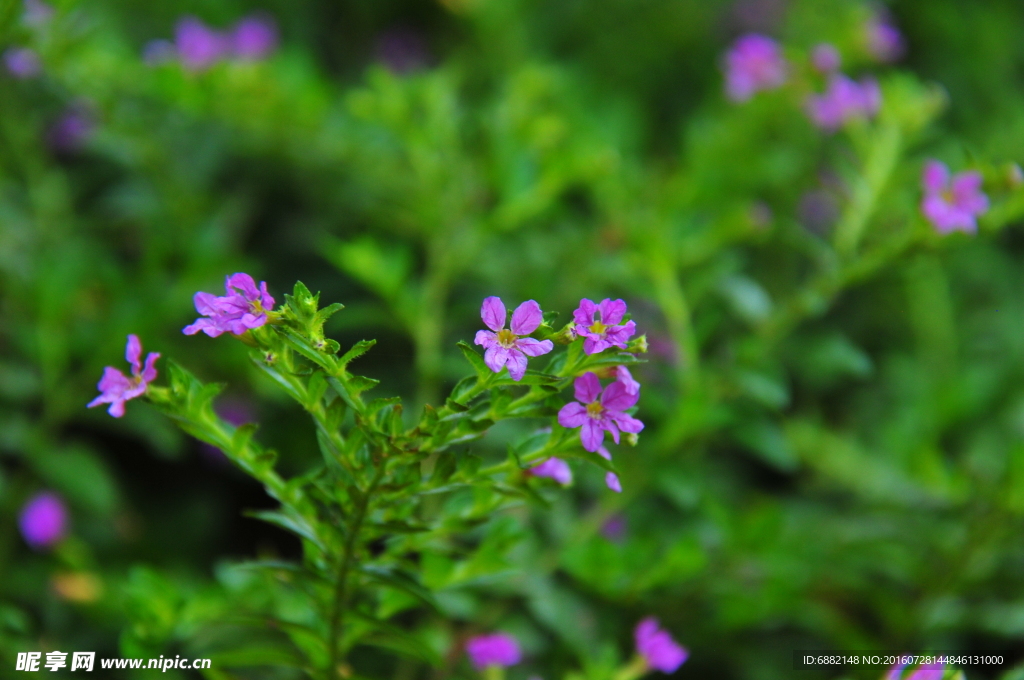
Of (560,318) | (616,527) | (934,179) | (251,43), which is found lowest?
(616,527)

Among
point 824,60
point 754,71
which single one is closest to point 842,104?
point 824,60

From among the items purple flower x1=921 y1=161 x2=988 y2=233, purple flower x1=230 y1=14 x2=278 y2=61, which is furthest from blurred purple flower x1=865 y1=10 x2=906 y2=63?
purple flower x1=230 y1=14 x2=278 y2=61

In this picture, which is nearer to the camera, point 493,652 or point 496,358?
point 496,358

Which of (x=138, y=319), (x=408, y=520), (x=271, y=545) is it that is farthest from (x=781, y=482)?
(x=138, y=319)

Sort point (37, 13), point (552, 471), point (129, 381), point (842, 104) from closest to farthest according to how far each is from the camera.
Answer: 1. point (129, 381)
2. point (552, 471)
3. point (37, 13)
4. point (842, 104)

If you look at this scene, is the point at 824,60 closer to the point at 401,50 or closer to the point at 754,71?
the point at 754,71

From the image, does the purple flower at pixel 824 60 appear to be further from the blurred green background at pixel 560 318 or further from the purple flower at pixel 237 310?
the purple flower at pixel 237 310
